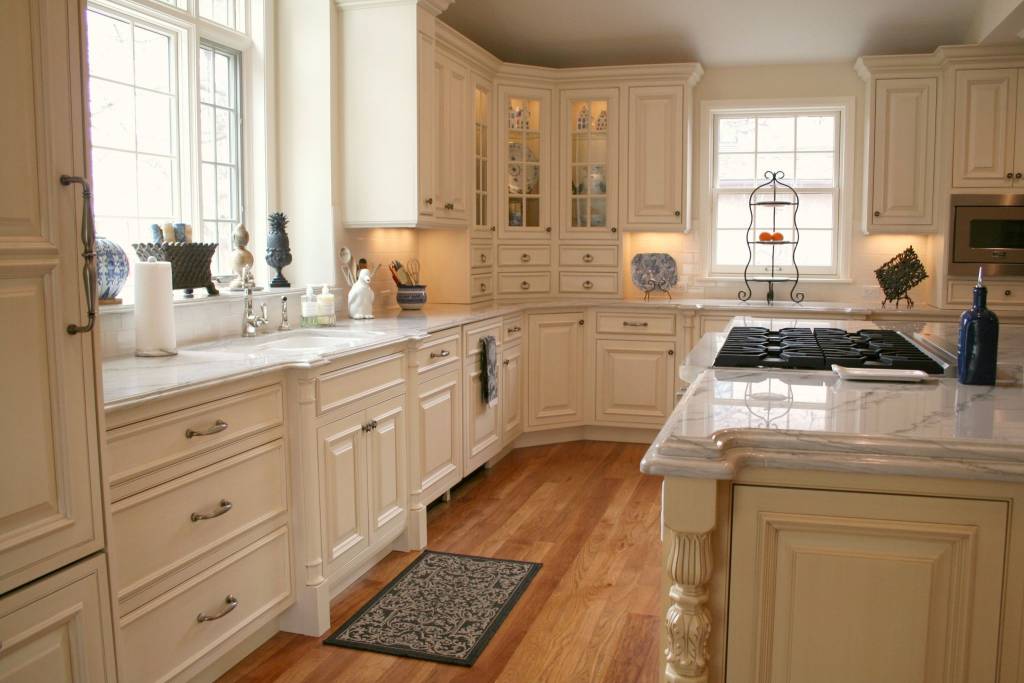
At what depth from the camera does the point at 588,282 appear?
592cm

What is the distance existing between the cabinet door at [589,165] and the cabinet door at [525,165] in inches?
4.2

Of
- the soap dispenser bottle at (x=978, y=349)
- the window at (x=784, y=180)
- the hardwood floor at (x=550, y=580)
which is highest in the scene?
the window at (x=784, y=180)

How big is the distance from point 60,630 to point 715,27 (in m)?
4.88

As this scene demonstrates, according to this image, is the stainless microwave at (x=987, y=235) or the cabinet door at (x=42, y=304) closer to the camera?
the cabinet door at (x=42, y=304)

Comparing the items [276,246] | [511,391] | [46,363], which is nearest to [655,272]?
[511,391]

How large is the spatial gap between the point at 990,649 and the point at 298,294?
3162 millimetres

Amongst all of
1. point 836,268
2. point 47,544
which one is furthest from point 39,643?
point 836,268

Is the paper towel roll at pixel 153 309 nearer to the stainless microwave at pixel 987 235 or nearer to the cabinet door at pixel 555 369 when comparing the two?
the cabinet door at pixel 555 369

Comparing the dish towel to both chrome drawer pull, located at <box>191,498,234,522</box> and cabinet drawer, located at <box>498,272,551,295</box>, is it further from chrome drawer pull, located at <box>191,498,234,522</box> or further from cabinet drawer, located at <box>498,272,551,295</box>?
chrome drawer pull, located at <box>191,498,234,522</box>

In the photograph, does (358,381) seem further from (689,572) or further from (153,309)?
(689,572)

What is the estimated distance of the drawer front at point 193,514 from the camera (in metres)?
2.16

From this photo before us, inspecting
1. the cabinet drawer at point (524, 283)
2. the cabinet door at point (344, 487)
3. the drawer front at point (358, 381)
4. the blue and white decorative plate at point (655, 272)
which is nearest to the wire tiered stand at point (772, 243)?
the blue and white decorative plate at point (655, 272)

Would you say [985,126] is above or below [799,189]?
above

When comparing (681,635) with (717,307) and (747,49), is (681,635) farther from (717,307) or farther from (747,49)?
(747,49)
